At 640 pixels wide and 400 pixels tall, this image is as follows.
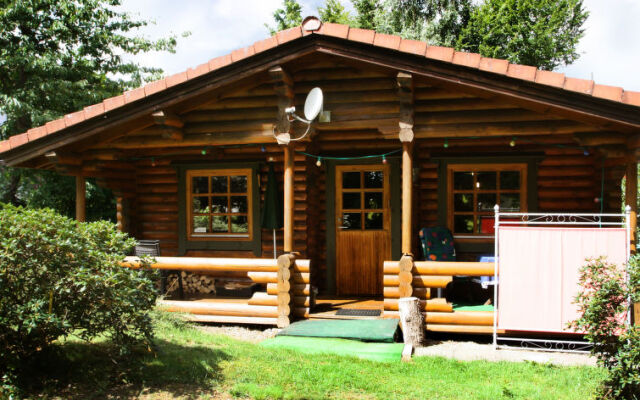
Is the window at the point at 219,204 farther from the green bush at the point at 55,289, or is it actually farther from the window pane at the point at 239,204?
the green bush at the point at 55,289

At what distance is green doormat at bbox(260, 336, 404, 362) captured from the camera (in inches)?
220

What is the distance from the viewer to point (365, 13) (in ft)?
76.9

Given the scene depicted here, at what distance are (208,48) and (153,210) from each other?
3955 inches

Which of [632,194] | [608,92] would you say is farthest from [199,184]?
[632,194]

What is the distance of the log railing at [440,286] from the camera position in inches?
250

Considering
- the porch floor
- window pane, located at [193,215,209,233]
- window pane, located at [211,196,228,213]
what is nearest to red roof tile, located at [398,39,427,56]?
the porch floor

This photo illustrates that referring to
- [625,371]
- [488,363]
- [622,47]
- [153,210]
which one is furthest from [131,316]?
[622,47]

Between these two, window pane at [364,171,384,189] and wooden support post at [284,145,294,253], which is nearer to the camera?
wooden support post at [284,145,294,253]

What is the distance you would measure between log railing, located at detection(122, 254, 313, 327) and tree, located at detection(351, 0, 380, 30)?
18552mm

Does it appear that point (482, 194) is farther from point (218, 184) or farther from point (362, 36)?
point (218, 184)

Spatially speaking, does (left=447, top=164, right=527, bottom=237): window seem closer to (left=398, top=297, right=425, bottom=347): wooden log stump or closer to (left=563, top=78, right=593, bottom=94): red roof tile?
A: (left=563, top=78, right=593, bottom=94): red roof tile

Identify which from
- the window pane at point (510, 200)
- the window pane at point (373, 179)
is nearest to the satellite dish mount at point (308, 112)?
the window pane at point (373, 179)

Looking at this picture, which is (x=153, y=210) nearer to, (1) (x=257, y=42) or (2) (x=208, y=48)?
(1) (x=257, y=42)

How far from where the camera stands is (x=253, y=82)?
23.5 ft
